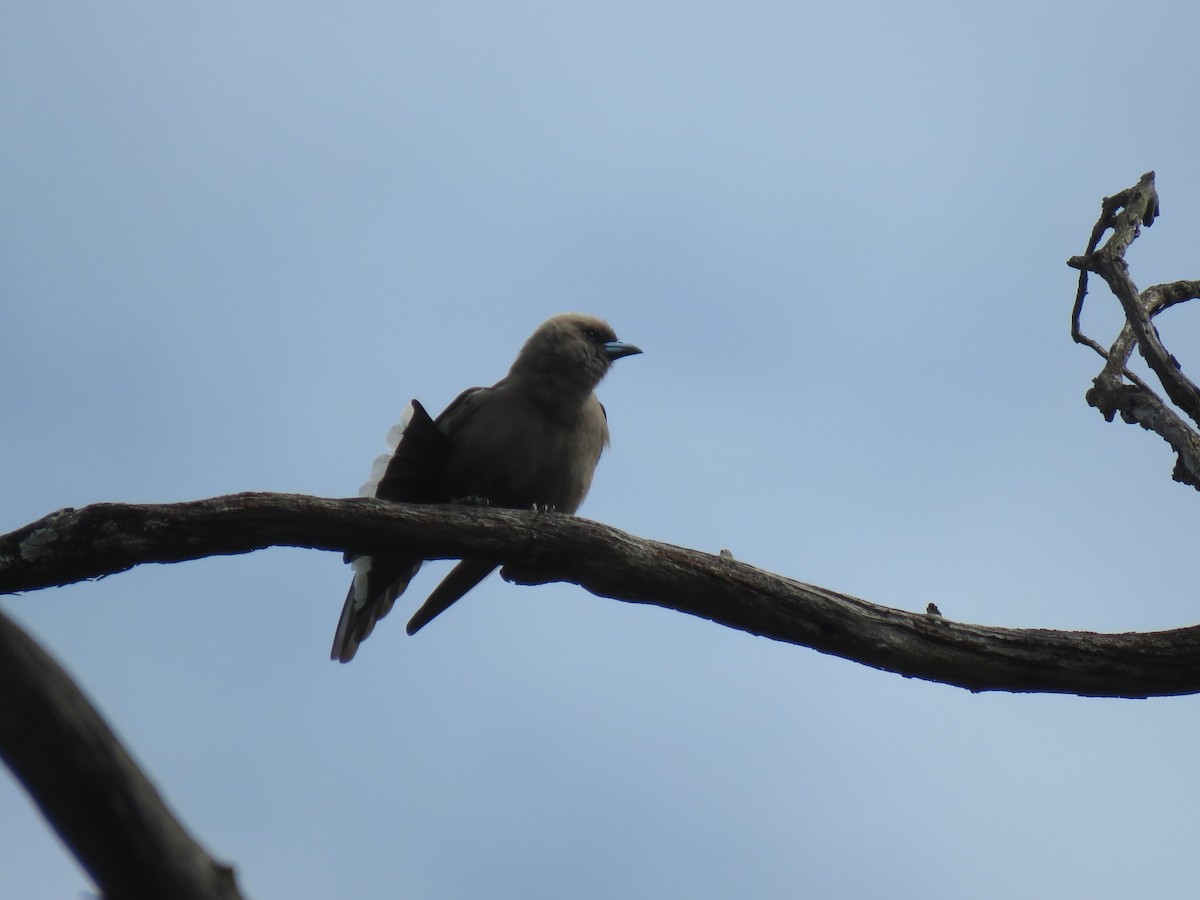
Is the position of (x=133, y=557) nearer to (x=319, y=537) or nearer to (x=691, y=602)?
(x=319, y=537)

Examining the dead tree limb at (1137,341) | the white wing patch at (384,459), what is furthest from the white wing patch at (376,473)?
the dead tree limb at (1137,341)

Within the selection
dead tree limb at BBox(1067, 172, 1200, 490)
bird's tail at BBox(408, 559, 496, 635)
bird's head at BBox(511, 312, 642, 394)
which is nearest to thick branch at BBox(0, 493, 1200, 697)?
dead tree limb at BBox(1067, 172, 1200, 490)

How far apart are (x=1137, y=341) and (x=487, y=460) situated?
3.33m

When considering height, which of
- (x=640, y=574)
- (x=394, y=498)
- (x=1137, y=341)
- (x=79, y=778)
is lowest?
(x=79, y=778)

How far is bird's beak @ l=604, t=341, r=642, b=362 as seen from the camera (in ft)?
24.2

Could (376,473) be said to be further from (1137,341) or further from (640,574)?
(1137,341)

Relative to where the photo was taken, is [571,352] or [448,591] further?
[571,352]

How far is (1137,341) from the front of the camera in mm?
5117

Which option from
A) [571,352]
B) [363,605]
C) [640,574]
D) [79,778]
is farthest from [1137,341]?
[79,778]

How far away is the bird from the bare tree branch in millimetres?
4453

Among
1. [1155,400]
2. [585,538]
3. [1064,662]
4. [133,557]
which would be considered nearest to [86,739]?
[133,557]

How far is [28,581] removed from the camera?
4117mm

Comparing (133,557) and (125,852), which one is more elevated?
(133,557)

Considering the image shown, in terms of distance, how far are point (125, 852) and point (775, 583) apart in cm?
324
